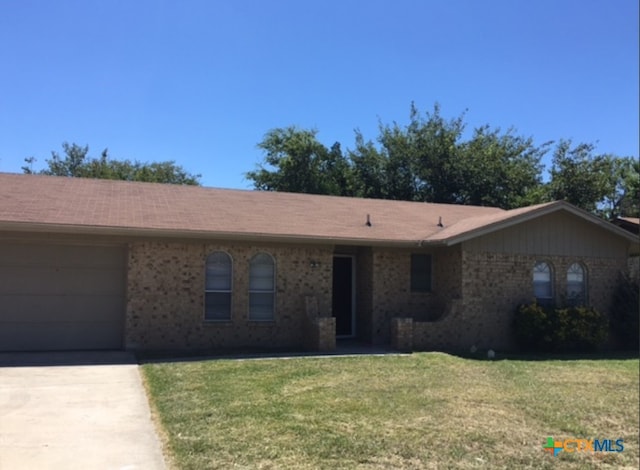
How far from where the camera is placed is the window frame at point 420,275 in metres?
15.1

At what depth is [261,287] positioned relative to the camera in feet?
44.9

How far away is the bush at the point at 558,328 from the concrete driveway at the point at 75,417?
29.0 feet

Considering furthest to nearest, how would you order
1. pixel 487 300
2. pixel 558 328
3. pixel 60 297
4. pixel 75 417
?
pixel 487 300 < pixel 558 328 < pixel 60 297 < pixel 75 417

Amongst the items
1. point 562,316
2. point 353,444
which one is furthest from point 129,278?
point 562,316

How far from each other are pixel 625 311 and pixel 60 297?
1342 cm

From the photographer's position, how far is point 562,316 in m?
14.0

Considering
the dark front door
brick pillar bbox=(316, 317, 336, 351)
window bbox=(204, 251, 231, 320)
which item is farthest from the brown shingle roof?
brick pillar bbox=(316, 317, 336, 351)

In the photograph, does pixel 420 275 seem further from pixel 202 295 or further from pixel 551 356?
pixel 202 295

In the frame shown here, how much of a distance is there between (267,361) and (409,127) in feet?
82.6

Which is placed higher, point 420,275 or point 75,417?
point 420,275

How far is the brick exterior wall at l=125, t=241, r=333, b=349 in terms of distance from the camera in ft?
41.4

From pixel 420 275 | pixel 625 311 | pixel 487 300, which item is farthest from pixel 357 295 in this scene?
pixel 625 311

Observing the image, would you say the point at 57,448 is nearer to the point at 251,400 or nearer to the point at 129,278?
the point at 251,400

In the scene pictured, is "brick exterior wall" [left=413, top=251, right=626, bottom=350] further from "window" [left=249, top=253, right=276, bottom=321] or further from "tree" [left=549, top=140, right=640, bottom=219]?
"tree" [left=549, top=140, right=640, bottom=219]
